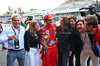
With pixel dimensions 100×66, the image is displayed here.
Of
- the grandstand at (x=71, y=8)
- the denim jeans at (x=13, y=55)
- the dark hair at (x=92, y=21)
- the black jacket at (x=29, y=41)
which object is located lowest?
the denim jeans at (x=13, y=55)

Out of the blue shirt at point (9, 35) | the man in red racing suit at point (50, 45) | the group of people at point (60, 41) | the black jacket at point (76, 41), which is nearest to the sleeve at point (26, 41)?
the group of people at point (60, 41)

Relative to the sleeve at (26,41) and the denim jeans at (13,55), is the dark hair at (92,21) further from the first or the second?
the denim jeans at (13,55)

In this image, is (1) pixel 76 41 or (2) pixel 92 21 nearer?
(2) pixel 92 21

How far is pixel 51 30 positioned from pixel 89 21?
113 cm

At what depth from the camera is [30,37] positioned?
3707 millimetres

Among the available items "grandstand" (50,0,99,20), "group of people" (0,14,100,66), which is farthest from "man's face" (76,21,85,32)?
"grandstand" (50,0,99,20)

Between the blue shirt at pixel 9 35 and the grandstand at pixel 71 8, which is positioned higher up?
the grandstand at pixel 71 8

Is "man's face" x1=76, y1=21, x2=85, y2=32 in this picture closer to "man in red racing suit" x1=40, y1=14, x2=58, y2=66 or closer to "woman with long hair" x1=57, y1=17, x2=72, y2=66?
"woman with long hair" x1=57, y1=17, x2=72, y2=66

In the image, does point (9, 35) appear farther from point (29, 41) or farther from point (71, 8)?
point (71, 8)

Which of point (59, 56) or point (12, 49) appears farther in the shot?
point (59, 56)

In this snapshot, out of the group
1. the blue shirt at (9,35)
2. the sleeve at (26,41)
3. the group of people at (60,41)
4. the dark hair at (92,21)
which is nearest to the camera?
the blue shirt at (9,35)

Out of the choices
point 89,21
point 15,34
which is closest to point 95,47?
point 89,21

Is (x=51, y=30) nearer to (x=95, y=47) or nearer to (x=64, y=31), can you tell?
(x=64, y=31)

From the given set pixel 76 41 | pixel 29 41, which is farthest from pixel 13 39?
pixel 76 41
